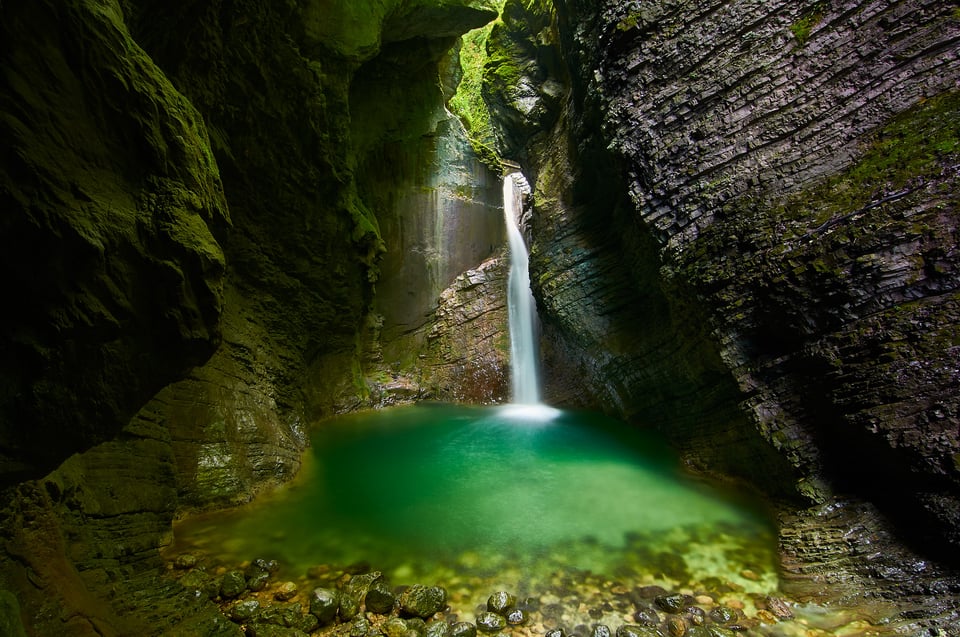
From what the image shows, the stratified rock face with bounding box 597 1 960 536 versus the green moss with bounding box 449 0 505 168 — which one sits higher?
the green moss with bounding box 449 0 505 168

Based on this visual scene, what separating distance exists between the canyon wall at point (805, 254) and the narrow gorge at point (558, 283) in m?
0.03

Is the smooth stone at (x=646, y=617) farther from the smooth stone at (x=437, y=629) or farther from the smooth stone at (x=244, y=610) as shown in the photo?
the smooth stone at (x=244, y=610)

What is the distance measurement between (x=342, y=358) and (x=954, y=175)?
1053 centimetres

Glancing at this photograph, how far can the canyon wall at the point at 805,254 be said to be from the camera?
4.12 m

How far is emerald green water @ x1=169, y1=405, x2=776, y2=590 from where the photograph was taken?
175 inches

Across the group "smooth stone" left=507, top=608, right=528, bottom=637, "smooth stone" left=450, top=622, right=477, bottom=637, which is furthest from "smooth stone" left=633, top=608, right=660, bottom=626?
"smooth stone" left=450, top=622, right=477, bottom=637

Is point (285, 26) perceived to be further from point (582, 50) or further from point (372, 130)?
point (582, 50)

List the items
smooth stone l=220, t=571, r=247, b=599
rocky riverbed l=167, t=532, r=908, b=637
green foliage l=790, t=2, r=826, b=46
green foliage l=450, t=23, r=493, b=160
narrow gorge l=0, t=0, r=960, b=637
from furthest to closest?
green foliage l=450, t=23, r=493, b=160 → green foliage l=790, t=2, r=826, b=46 → smooth stone l=220, t=571, r=247, b=599 → rocky riverbed l=167, t=532, r=908, b=637 → narrow gorge l=0, t=0, r=960, b=637

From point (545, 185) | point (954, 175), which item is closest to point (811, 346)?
point (954, 175)

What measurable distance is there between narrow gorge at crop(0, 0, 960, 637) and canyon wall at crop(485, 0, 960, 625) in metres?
0.03

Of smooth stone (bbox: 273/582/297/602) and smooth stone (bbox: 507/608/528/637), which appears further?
smooth stone (bbox: 273/582/297/602)

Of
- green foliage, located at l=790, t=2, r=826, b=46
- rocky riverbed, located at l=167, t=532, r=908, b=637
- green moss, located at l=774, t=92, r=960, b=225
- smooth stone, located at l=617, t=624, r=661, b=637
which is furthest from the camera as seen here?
green foliage, located at l=790, t=2, r=826, b=46

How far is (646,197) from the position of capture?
6.98m

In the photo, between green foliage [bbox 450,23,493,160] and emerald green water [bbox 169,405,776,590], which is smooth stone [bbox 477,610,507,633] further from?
green foliage [bbox 450,23,493,160]
